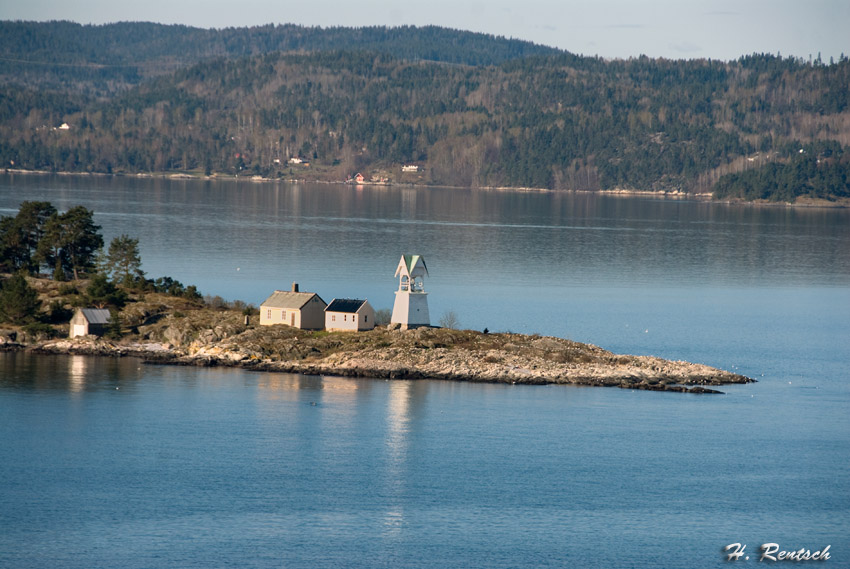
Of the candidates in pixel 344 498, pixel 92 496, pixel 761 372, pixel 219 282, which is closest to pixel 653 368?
pixel 761 372

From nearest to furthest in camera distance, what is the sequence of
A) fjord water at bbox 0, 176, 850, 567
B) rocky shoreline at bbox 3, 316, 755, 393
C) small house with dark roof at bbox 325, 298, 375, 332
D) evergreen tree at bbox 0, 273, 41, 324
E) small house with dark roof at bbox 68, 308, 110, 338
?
1. fjord water at bbox 0, 176, 850, 567
2. rocky shoreline at bbox 3, 316, 755, 393
3. small house with dark roof at bbox 325, 298, 375, 332
4. small house with dark roof at bbox 68, 308, 110, 338
5. evergreen tree at bbox 0, 273, 41, 324

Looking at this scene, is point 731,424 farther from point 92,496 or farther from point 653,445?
point 92,496

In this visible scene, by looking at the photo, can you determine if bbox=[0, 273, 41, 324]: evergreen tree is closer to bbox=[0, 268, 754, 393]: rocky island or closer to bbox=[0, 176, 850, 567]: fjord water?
bbox=[0, 268, 754, 393]: rocky island

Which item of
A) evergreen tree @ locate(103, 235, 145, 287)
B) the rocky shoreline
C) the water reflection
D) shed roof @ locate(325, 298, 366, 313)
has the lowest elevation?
the water reflection

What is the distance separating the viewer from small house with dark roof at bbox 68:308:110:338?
66250 mm

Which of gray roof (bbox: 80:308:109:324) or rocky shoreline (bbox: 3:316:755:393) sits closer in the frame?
rocky shoreline (bbox: 3:316:755:393)

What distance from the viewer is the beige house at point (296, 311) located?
64812mm

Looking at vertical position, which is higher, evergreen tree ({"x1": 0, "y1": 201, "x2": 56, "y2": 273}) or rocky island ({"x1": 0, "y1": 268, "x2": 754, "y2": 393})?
evergreen tree ({"x1": 0, "y1": 201, "x2": 56, "y2": 273})

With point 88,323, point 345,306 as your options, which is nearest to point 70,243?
point 88,323

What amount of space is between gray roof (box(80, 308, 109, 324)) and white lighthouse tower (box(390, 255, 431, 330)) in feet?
54.2

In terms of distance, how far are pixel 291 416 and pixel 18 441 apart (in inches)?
450

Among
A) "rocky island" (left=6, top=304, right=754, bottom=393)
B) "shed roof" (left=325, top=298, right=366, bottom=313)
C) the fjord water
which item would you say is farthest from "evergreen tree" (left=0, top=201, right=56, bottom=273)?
"shed roof" (left=325, top=298, right=366, bottom=313)

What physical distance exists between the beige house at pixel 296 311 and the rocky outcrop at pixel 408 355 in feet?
2.36

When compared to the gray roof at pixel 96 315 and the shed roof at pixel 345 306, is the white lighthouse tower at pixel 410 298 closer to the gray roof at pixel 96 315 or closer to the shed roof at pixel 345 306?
the shed roof at pixel 345 306
